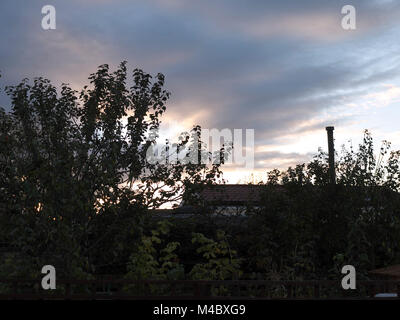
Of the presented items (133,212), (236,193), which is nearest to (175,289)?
(133,212)

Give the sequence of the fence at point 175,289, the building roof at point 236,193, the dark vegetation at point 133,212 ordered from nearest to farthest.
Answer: the fence at point 175,289, the dark vegetation at point 133,212, the building roof at point 236,193

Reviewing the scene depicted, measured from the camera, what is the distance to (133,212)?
397 inches

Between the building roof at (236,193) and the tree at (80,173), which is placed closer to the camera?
the tree at (80,173)

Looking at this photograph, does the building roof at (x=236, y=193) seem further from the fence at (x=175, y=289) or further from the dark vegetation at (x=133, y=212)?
the fence at (x=175, y=289)

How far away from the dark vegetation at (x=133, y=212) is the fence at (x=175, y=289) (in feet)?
0.93

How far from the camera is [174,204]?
1123 centimetres

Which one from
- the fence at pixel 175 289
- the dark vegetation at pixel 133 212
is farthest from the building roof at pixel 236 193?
the fence at pixel 175 289

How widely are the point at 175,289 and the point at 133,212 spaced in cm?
227

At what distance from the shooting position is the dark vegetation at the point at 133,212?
9.33 m

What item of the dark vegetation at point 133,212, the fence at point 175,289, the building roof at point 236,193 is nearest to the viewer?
the fence at point 175,289

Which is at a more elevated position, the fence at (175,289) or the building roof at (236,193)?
the building roof at (236,193)

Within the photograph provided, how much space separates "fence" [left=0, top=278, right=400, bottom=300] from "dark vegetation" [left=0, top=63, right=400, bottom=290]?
28cm
